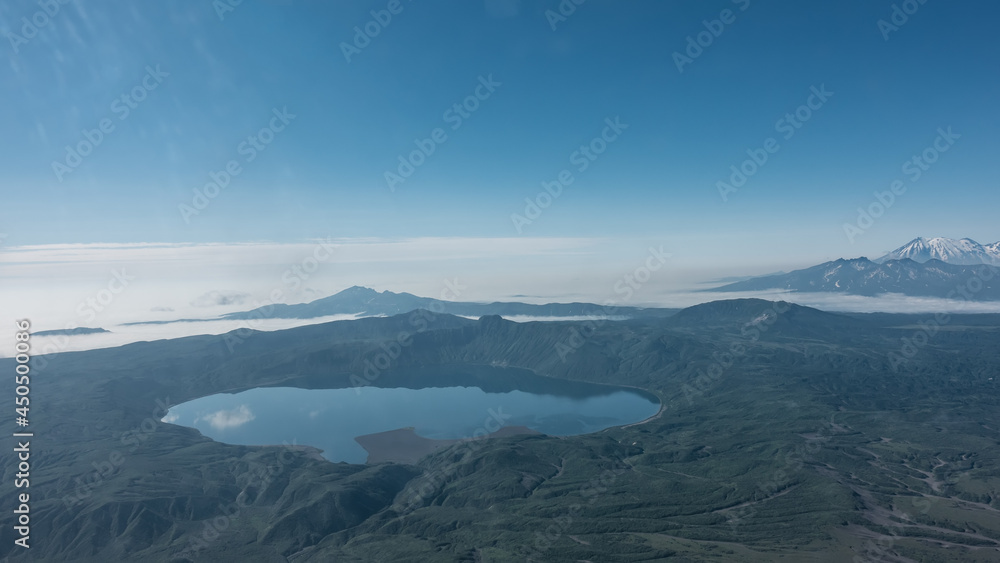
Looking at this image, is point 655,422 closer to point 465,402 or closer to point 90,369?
point 465,402

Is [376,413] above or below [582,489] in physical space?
above

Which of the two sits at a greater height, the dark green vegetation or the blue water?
the blue water

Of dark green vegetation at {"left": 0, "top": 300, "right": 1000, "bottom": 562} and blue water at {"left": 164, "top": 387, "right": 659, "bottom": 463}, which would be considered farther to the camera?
blue water at {"left": 164, "top": 387, "right": 659, "bottom": 463}

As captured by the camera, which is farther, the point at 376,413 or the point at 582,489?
the point at 376,413

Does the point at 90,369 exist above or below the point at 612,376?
above

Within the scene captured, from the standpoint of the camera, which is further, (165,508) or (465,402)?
(465,402)

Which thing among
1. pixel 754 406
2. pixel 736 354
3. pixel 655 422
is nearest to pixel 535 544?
pixel 655 422

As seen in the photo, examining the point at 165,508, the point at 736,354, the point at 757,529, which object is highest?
the point at 736,354

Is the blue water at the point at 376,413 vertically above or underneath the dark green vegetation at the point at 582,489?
above
